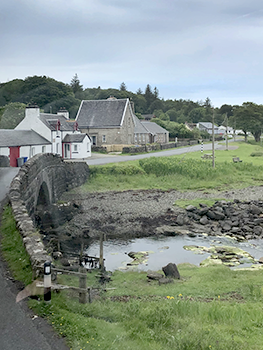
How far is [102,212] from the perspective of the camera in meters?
30.8

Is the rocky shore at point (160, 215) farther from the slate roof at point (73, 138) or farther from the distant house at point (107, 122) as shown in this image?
the distant house at point (107, 122)

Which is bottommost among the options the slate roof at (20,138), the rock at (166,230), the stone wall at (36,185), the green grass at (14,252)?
the rock at (166,230)

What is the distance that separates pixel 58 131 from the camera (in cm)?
4728

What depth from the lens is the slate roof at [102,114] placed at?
65.6 m

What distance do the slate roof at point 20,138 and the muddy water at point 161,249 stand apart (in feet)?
55.1

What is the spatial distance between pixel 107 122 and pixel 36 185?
4304cm

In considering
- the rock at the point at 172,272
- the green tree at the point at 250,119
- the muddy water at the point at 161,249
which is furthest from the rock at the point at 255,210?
the green tree at the point at 250,119

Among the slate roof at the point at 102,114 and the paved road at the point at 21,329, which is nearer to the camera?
the paved road at the point at 21,329

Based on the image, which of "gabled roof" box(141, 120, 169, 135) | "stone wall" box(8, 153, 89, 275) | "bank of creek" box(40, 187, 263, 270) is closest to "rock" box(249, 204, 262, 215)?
"bank of creek" box(40, 187, 263, 270)

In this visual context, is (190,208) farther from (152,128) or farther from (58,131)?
(152,128)

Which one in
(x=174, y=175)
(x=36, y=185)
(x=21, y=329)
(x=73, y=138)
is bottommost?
(x=21, y=329)

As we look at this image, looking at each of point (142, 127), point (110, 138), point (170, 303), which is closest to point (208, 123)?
point (142, 127)

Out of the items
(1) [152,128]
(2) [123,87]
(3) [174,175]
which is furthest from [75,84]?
(3) [174,175]

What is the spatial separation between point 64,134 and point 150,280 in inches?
1498
